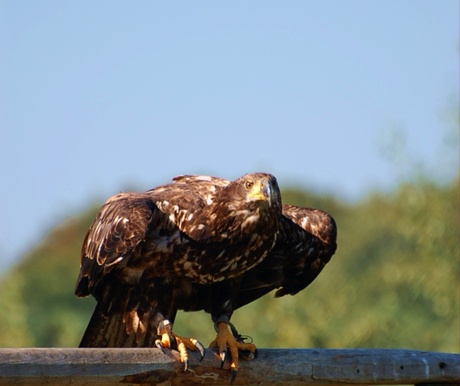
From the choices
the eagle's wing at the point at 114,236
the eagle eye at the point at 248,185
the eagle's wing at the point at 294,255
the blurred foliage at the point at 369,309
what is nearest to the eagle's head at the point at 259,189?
the eagle eye at the point at 248,185

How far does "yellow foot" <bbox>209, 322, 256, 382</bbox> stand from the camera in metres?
6.52

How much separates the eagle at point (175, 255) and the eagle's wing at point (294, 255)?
0.07 metres

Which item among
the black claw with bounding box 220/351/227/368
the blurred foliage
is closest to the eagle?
the black claw with bounding box 220/351/227/368

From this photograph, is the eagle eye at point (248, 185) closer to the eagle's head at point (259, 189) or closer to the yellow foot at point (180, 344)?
the eagle's head at point (259, 189)

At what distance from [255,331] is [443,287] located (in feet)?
8.53

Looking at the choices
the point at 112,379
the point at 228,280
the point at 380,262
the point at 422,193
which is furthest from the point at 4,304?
the point at 380,262

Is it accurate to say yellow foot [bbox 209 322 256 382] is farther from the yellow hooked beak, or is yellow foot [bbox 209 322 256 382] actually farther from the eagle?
the yellow hooked beak

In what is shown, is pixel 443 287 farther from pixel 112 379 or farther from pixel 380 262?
pixel 380 262

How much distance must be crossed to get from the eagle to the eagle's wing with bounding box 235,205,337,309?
0.25ft

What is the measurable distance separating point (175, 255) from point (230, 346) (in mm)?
621

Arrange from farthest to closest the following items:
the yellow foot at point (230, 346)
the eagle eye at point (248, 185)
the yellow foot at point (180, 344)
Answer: the eagle eye at point (248, 185) → the yellow foot at point (230, 346) → the yellow foot at point (180, 344)

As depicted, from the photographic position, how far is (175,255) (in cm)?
699

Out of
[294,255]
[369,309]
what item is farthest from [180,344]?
[369,309]

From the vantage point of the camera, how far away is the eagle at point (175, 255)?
22.5 feet
